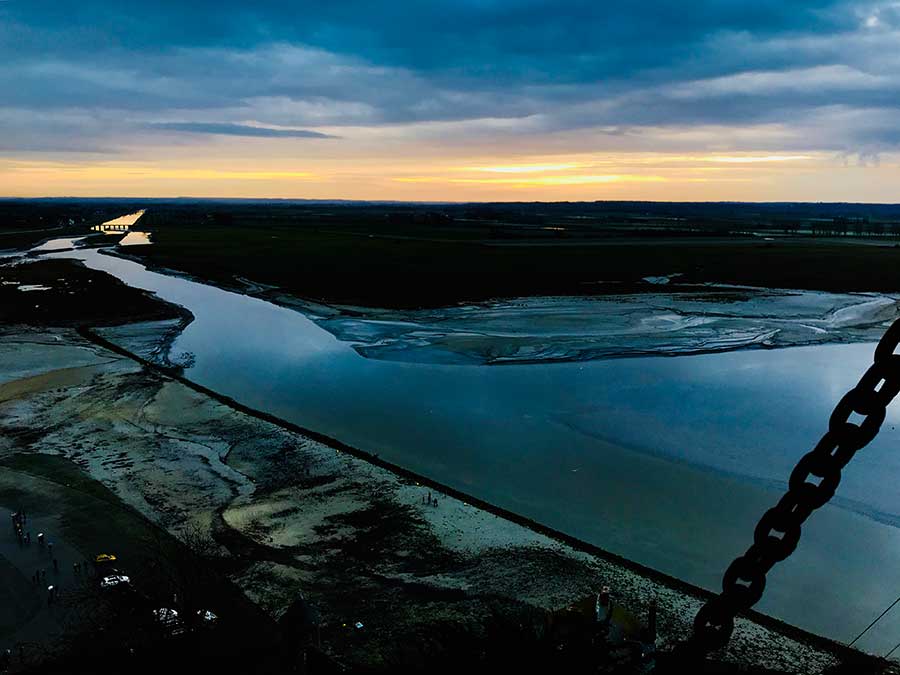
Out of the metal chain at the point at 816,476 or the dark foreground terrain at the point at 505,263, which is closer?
the metal chain at the point at 816,476

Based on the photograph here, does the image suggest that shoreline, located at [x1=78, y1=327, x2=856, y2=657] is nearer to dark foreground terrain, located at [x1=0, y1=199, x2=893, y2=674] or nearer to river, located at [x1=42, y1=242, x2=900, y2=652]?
dark foreground terrain, located at [x1=0, y1=199, x2=893, y2=674]

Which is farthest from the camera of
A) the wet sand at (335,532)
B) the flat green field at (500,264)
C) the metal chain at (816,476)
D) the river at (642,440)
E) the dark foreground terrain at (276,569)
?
the flat green field at (500,264)

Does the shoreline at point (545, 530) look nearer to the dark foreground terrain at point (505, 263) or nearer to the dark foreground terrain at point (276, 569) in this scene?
the dark foreground terrain at point (276, 569)

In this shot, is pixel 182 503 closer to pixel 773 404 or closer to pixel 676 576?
pixel 676 576

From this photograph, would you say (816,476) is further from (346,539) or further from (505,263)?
(505,263)

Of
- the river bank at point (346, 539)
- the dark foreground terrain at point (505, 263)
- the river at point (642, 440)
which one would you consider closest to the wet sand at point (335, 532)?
the river bank at point (346, 539)

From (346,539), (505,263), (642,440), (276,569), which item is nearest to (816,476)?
(276,569)
